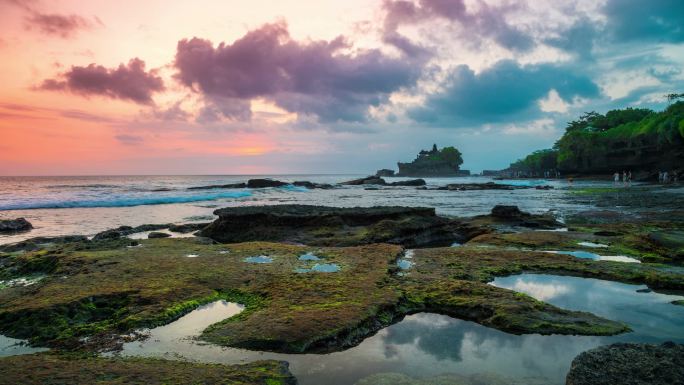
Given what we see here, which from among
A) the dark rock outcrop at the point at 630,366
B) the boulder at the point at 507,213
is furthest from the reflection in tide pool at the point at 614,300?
the boulder at the point at 507,213

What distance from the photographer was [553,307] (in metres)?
6.52

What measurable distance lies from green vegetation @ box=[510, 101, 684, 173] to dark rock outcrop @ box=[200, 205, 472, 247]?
6171 cm

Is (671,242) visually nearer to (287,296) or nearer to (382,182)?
(287,296)

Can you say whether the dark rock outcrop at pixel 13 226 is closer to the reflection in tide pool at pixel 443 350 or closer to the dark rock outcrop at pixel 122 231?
the dark rock outcrop at pixel 122 231

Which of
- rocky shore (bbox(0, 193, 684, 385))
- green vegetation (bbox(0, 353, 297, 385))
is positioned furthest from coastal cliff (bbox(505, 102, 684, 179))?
green vegetation (bbox(0, 353, 297, 385))

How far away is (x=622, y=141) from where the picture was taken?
87.9 m

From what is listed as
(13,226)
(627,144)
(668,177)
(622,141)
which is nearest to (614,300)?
(13,226)

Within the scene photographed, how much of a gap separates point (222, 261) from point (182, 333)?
4.22 meters

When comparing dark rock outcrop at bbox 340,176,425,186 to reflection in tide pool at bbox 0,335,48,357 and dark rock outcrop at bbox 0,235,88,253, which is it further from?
reflection in tide pool at bbox 0,335,48,357

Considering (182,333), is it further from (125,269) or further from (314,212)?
(314,212)

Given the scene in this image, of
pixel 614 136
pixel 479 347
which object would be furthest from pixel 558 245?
pixel 614 136

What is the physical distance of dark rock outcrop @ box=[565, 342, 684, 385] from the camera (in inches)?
151

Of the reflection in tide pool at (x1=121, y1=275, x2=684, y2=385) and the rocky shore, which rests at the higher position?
the rocky shore

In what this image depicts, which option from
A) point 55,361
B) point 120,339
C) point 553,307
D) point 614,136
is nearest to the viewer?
point 55,361
